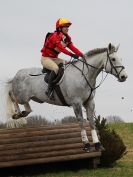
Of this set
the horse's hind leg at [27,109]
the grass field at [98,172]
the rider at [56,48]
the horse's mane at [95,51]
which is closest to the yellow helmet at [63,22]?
the rider at [56,48]

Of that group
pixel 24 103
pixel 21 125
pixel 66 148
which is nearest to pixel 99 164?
pixel 66 148

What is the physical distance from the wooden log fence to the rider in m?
3.04

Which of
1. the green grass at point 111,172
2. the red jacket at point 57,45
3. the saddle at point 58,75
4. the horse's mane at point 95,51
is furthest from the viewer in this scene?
the green grass at point 111,172

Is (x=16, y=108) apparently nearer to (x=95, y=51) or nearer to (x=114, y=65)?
(x=95, y=51)

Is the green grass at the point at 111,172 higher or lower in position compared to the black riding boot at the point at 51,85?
lower

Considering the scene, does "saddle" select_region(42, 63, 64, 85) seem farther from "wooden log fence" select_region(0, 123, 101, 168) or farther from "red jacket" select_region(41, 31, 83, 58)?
"wooden log fence" select_region(0, 123, 101, 168)

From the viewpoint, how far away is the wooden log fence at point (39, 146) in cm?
1368

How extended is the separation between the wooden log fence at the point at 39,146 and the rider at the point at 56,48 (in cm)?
304

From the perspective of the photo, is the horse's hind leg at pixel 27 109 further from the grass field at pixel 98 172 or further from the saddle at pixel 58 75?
the grass field at pixel 98 172

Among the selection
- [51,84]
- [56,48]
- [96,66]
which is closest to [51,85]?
[51,84]

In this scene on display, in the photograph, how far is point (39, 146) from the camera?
1401 cm

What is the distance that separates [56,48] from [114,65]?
5.14ft

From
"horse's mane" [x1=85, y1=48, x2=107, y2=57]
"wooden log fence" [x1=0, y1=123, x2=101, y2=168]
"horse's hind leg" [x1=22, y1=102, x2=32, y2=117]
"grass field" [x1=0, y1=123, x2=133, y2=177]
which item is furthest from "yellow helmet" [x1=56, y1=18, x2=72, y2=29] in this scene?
"grass field" [x1=0, y1=123, x2=133, y2=177]

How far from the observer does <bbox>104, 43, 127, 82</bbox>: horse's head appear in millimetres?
10297
